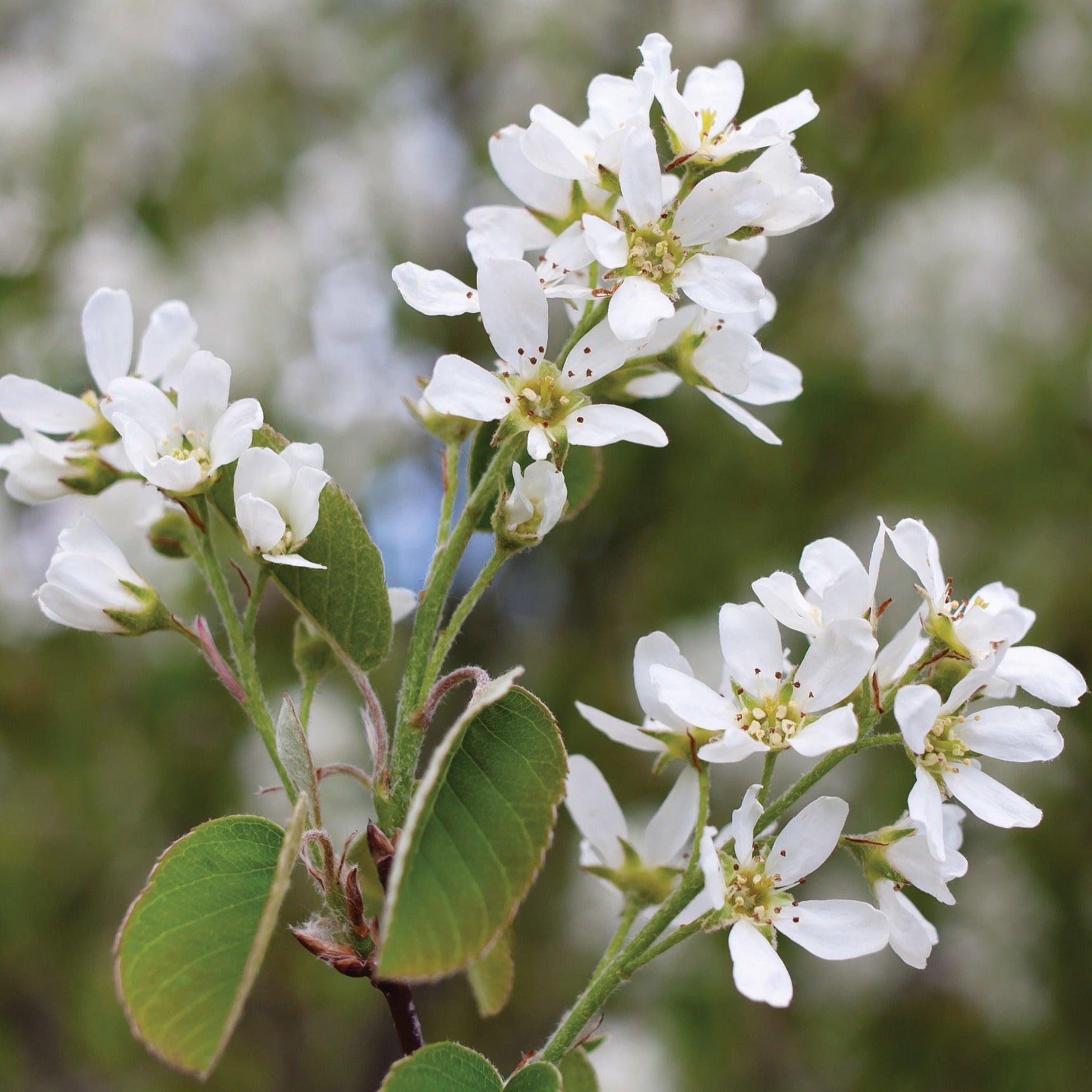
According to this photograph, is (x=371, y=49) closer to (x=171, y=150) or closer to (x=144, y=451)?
(x=171, y=150)

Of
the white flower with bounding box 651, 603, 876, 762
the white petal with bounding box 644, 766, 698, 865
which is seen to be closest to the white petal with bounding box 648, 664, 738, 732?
the white flower with bounding box 651, 603, 876, 762

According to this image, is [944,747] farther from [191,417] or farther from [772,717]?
[191,417]

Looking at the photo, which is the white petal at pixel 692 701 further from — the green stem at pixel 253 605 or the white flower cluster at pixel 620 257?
the green stem at pixel 253 605

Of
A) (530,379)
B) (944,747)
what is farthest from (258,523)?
(944,747)

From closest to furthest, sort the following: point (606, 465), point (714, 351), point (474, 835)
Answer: point (474, 835) → point (714, 351) → point (606, 465)

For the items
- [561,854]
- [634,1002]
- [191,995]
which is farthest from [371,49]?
[191,995]
